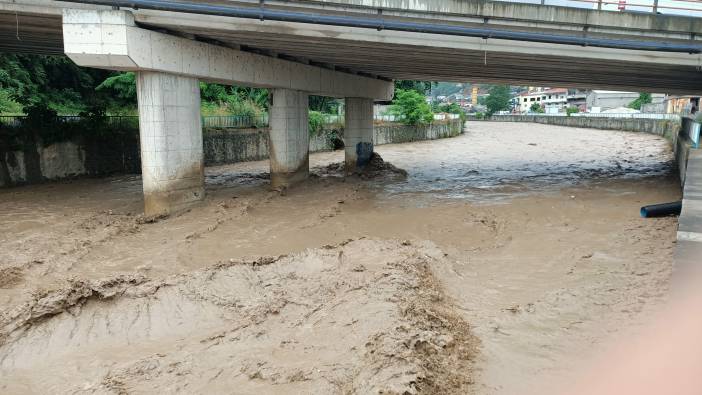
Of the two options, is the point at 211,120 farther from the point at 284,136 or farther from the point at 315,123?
the point at 284,136

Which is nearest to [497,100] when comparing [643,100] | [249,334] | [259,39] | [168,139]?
[643,100]

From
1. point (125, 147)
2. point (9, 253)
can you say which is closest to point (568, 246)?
point (9, 253)

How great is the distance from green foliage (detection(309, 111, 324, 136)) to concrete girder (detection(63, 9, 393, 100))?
12159 mm

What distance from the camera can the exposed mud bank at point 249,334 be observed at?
5.01m

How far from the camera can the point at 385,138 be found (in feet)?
126

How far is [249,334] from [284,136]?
1311cm

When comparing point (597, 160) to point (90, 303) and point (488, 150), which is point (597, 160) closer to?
point (488, 150)

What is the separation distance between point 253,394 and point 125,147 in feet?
63.8

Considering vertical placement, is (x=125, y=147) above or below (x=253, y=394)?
above

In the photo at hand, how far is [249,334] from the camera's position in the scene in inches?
236

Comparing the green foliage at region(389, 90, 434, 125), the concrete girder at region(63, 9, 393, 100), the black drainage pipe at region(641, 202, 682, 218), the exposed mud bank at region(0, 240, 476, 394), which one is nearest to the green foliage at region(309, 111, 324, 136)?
the green foliage at region(389, 90, 434, 125)

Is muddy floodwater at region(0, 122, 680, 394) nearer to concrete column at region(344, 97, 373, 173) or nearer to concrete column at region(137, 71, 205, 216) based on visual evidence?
concrete column at region(137, 71, 205, 216)

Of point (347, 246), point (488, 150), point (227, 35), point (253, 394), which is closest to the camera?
point (253, 394)

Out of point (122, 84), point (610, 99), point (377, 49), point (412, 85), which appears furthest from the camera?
point (610, 99)
